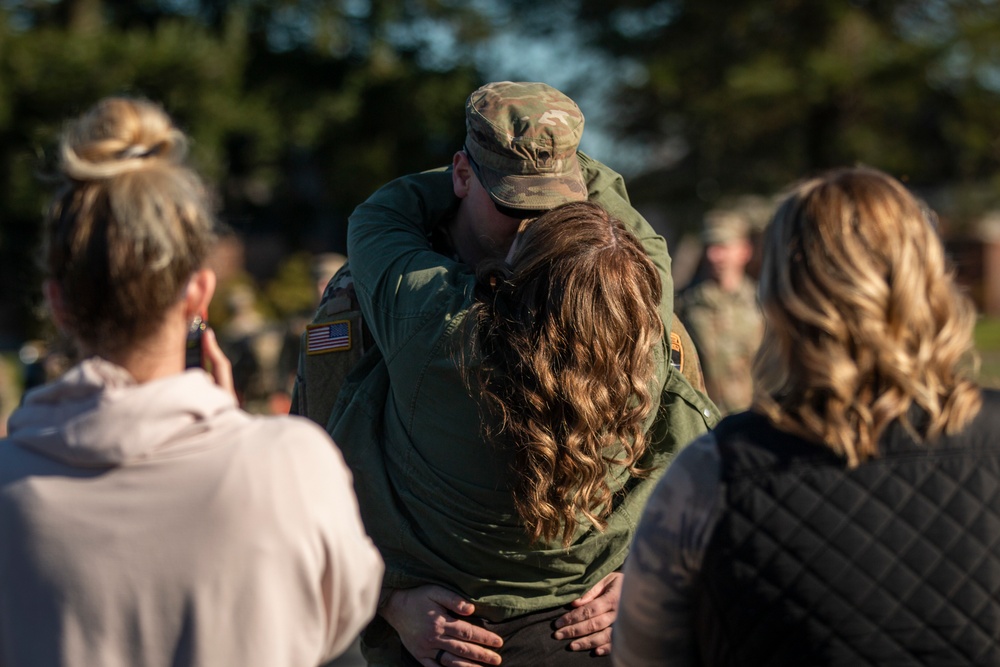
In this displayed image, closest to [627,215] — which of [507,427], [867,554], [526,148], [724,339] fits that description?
[526,148]

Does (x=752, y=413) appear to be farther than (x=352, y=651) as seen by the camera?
No

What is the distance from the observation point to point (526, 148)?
235 cm

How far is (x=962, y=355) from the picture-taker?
5.57 feet

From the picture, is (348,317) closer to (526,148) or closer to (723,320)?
(526,148)

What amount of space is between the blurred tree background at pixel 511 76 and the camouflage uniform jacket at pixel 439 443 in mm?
12399

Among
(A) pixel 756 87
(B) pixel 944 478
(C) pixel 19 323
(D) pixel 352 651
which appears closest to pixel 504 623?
(B) pixel 944 478

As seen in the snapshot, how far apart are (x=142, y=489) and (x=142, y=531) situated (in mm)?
60

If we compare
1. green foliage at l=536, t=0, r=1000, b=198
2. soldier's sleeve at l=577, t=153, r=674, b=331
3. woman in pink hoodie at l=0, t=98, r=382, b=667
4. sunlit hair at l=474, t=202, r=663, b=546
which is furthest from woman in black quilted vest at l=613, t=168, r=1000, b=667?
green foliage at l=536, t=0, r=1000, b=198

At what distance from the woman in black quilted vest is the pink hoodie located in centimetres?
60

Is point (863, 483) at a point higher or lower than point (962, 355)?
lower

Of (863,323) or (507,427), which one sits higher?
(863,323)

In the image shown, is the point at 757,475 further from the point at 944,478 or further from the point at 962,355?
the point at 962,355

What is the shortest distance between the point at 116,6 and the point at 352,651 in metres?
20.8

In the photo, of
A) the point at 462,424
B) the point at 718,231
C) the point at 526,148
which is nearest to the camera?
the point at 462,424
